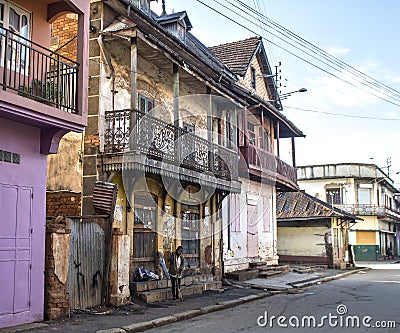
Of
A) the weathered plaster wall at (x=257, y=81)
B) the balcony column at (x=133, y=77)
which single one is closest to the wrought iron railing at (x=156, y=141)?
the balcony column at (x=133, y=77)

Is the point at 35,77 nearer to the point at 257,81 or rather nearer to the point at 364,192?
the point at 257,81

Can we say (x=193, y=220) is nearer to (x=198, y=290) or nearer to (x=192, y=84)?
(x=198, y=290)

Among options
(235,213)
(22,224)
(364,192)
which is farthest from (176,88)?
(364,192)

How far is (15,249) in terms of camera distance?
392 inches

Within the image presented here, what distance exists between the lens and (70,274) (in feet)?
37.1

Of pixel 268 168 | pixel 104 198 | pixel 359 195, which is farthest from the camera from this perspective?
pixel 359 195

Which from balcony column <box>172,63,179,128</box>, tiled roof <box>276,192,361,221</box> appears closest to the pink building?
balcony column <box>172,63,179,128</box>

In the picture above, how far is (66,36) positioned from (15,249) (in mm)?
7129

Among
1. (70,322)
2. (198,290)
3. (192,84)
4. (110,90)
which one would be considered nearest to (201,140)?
(192,84)

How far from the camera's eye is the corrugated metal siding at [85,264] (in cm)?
1141

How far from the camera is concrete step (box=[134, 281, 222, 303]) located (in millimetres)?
13344

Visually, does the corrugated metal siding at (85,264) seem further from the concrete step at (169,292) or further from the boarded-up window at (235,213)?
the boarded-up window at (235,213)

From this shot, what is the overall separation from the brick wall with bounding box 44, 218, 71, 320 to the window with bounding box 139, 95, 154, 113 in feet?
19.9

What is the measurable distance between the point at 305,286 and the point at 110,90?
11154mm
